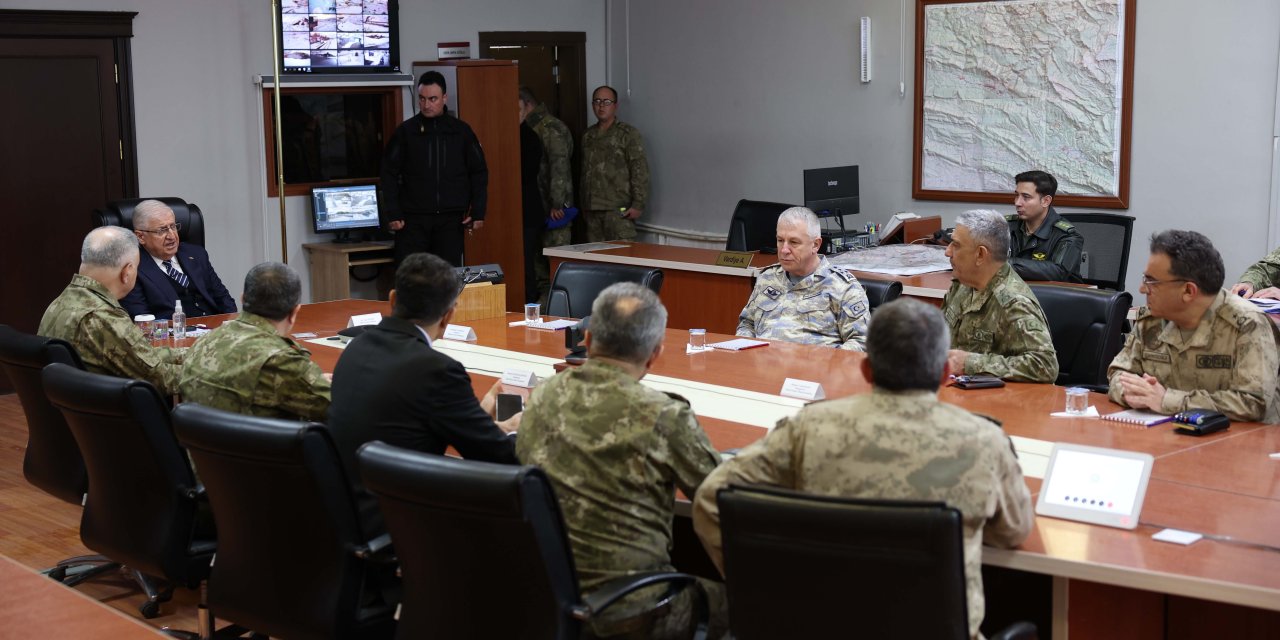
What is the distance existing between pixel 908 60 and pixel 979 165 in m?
0.89

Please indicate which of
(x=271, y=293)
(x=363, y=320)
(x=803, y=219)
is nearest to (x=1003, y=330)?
(x=803, y=219)

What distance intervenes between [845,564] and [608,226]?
8.26 meters

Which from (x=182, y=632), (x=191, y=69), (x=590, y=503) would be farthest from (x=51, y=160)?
(x=590, y=503)

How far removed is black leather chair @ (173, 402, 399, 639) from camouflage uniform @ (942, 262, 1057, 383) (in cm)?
211

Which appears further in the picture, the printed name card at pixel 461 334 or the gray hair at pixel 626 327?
the printed name card at pixel 461 334

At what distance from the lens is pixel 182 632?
413 centimetres

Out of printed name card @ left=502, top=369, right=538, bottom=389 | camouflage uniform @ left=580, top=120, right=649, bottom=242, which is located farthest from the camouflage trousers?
printed name card @ left=502, top=369, right=538, bottom=389

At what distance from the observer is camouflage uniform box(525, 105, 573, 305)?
404 inches

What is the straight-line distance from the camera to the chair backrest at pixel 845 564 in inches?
88.4

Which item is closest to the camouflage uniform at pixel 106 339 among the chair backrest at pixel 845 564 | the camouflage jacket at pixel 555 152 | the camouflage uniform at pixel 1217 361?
the chair backrest at pixel 845 564

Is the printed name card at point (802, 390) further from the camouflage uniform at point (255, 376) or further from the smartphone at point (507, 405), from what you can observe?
the camouflage uniform at point (255, 376)

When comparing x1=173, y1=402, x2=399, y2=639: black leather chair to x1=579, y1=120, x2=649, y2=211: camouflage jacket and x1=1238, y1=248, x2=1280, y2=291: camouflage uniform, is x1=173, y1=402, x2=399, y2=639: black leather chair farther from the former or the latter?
x1=579, y1=120, x2=649, y2=211: camouflage jacket

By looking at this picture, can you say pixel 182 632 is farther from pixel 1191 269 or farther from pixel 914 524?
pixel 1191 269

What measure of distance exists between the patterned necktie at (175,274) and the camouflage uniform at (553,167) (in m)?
4.25
